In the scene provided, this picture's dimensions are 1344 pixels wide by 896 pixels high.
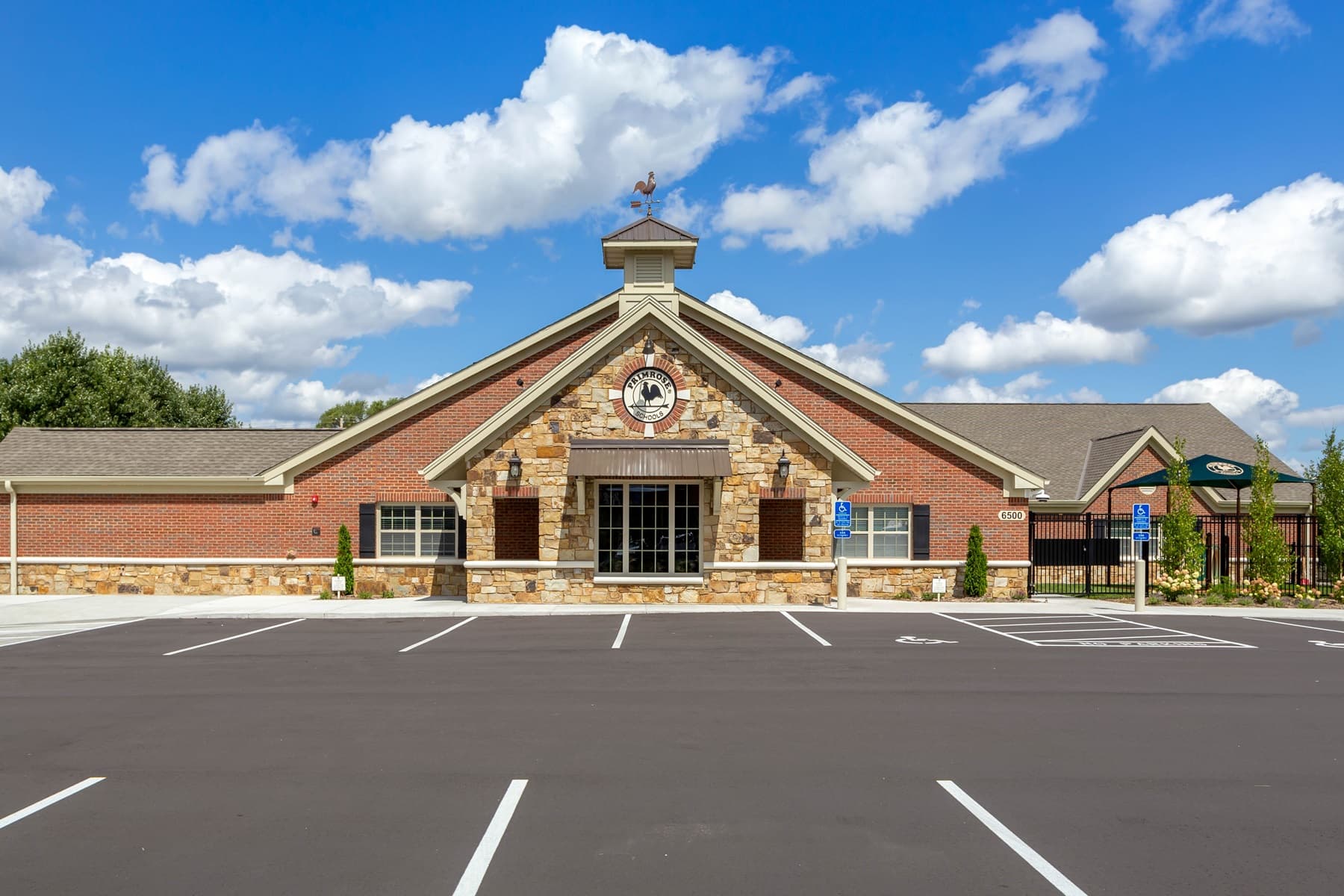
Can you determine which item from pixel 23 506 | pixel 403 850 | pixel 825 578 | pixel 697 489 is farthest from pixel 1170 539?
pixel 23 506

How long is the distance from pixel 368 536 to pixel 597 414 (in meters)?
7.07

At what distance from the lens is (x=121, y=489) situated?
2316 cm

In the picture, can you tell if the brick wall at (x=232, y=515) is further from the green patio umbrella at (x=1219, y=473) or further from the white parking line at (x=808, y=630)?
the green patio umbrella at (x=1219, y=473)

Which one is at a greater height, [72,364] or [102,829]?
[72,364]

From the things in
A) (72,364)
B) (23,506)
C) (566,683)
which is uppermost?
(72,364)

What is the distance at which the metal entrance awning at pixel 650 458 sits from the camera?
19578 millimetres

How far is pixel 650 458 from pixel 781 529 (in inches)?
165

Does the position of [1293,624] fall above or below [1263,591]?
below

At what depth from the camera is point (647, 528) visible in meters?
21.1

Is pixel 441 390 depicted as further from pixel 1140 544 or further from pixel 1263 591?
pixel 1263 591

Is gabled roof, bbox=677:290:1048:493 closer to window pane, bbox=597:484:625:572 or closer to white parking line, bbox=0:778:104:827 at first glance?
window pane, bbox=597:484:625:572

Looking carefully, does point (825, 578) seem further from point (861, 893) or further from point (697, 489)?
point (861, 893)

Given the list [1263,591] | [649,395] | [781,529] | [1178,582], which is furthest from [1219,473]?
[649,395]

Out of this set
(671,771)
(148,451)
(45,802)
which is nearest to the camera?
(45,802)
